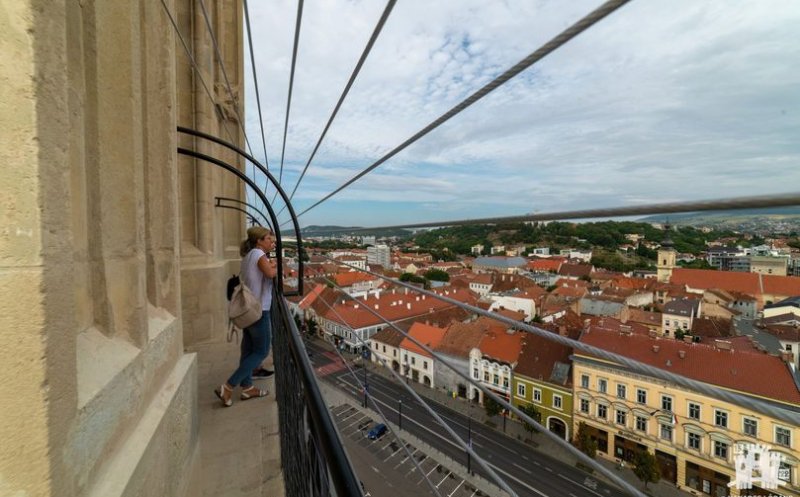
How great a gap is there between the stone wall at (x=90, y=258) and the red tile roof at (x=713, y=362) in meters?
5.90

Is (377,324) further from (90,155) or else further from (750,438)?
(90,155)

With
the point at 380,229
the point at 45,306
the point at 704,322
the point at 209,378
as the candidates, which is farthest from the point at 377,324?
the point at 45,306

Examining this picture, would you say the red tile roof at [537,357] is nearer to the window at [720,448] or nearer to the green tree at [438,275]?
the window at [720,448]

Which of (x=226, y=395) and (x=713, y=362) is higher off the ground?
(x=226, y=395)

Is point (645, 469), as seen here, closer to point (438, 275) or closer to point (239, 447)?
point (239, 447)

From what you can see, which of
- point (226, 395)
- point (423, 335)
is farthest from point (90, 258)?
point (423, 335)

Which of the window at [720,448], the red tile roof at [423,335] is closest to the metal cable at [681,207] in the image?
the window at [720,448]

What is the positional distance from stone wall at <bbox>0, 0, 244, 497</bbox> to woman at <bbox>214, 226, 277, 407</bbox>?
75 cm

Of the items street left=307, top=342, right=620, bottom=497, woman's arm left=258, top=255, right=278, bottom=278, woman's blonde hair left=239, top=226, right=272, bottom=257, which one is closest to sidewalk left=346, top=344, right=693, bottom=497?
street left=307, top=342, right=620, bottom=497

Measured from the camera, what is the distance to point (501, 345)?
498 inches

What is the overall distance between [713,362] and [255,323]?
26.8 feet

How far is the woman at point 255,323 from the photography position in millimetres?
2613

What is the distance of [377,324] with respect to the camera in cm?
1723

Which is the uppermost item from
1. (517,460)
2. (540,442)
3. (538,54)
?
(538,54)
